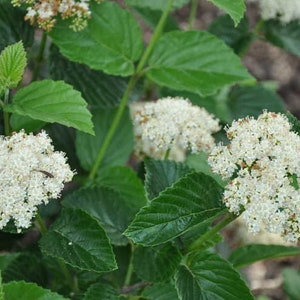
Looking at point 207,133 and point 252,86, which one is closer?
point 207,133

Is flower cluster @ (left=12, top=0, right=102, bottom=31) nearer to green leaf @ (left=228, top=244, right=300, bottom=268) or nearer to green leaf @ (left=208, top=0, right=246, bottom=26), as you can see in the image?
green leaf @ (left=208, top=0, right=246, bottom=26)

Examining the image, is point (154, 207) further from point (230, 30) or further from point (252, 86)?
point (252, 86)

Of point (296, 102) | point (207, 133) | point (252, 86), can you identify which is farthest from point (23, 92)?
point (296, 102)

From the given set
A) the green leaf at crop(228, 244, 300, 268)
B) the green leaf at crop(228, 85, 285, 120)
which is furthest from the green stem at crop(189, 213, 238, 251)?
the green leaf at crop(228, 85, 285, 120)

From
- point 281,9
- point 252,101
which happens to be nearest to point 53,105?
point 281,9

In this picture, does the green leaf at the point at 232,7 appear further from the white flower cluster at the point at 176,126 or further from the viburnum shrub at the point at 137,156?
the white flower cluster at the point at 176,126

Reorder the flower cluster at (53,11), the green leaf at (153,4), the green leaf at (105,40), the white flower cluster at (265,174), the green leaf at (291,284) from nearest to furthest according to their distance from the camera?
the white flower cluster at (265,174), the flower cluster at (53,11), the green leaf at (105,40), the green leaf at (153,4), the green leaf at (291,284)

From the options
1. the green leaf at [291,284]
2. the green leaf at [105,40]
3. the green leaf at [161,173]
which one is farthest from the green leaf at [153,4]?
the green leaf at [291,284]

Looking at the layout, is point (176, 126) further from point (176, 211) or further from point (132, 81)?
point (176, 211)
